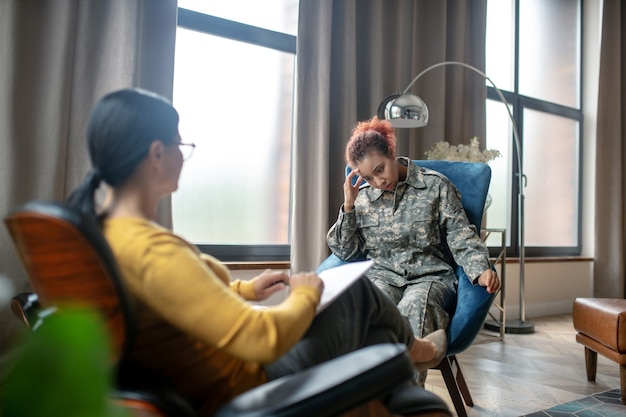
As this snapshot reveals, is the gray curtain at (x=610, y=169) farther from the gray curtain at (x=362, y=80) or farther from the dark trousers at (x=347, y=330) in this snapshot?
the dark trousers at (x=347, y=330)

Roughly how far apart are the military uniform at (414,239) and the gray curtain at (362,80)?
0.73 metres

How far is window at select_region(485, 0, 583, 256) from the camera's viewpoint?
432cm

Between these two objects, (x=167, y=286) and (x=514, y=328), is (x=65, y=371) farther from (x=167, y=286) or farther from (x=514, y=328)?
(x=514, y=328)

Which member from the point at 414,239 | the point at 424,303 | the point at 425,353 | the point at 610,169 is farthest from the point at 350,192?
the point at 610,169

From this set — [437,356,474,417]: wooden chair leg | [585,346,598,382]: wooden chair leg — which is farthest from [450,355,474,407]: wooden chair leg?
[585,346,598,382]: wooden chair leg

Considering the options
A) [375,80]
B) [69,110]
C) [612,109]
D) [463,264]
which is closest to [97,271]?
[463,264]

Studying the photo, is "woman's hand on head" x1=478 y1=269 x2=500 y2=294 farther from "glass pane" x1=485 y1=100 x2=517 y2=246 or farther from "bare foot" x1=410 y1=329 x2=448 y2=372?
"glass pane" x1=485 y1=100 x2=517 y2=246

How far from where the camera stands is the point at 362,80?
10.6 ft

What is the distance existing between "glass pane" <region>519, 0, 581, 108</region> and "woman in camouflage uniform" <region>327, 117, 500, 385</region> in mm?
3024

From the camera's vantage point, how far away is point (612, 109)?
466 centimetres

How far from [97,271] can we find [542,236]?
475 cm

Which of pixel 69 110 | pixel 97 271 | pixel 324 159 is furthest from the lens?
pixel 324 159

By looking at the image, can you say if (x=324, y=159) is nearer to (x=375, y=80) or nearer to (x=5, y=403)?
(x=375, y=80)

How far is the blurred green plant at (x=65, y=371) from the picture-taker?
0.68 feet
